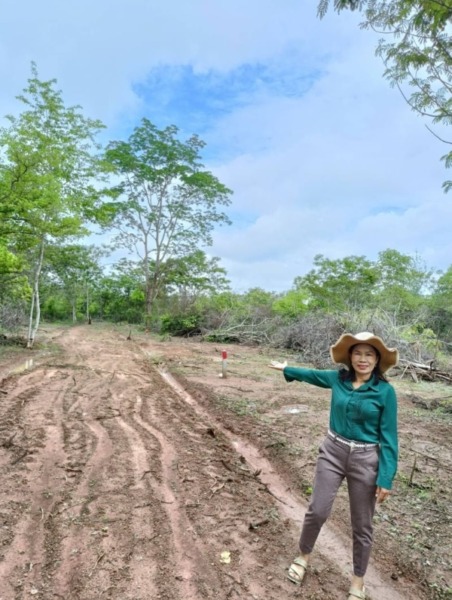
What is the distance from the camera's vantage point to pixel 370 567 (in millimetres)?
3135

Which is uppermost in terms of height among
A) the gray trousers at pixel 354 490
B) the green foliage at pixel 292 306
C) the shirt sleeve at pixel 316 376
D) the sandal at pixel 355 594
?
the green foliage at pixel 292 306

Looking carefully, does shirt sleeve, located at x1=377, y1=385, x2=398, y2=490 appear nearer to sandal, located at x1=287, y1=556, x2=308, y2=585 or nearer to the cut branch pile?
sandal, located at x1=287, y1=556, x2=308, y2=585

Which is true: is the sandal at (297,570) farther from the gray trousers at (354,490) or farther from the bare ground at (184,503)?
the gray trousers at (354,490)

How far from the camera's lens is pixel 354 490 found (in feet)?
8.87

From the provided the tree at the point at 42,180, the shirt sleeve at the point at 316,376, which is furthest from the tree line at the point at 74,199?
the shirt sleeve at the point at 316,376

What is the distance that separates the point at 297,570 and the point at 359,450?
1004 mm

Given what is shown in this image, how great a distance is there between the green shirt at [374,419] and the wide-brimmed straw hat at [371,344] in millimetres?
172

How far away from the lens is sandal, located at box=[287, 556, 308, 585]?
2.78 metres

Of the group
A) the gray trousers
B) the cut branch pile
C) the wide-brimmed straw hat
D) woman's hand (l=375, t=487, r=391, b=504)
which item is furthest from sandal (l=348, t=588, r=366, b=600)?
the cut branch pile

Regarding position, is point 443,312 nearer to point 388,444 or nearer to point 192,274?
point 192,274

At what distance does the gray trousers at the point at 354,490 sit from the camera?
266 cm

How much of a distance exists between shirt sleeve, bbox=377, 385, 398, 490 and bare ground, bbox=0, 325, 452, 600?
0.94 m

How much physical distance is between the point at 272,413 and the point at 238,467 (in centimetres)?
259

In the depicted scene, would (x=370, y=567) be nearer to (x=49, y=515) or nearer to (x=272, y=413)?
(x=49, y=515)
